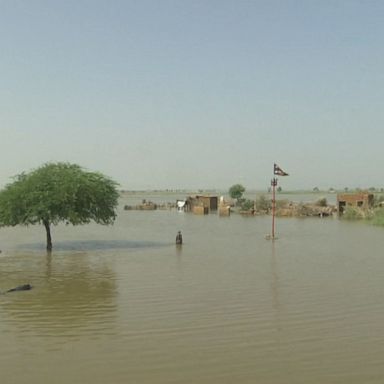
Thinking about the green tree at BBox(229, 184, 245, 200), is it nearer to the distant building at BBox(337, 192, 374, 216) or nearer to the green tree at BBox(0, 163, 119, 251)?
the distant building at BBox(337, 192, 374, 216)

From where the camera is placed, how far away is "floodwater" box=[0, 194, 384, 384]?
9328mm

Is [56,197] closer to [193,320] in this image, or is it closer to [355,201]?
[193,320]

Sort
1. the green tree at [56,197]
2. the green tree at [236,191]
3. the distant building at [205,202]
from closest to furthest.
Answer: the green tree at [56,197], the distant building at [205,202], the green tree at [236,191]

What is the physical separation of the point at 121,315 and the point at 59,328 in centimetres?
181

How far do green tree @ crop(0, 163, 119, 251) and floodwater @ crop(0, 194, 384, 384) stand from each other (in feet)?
8.74

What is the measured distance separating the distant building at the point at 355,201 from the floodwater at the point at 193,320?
42080mm

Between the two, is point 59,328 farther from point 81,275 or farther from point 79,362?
point 81,275

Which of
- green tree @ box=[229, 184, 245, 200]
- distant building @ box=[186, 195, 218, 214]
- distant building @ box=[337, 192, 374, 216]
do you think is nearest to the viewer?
distant building @ box=[337, 192, 374, 216]

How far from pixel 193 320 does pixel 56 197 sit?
1683cm

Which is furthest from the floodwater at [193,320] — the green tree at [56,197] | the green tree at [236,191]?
the green tree at [236,191]

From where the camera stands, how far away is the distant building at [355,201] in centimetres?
6646

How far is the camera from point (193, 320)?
12977 mm

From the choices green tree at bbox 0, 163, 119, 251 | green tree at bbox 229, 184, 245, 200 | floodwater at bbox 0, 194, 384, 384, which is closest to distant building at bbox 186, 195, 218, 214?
green tree at bbox 229, 184, 245, 200

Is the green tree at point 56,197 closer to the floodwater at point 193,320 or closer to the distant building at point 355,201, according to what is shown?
the floodwater at point 193,320
